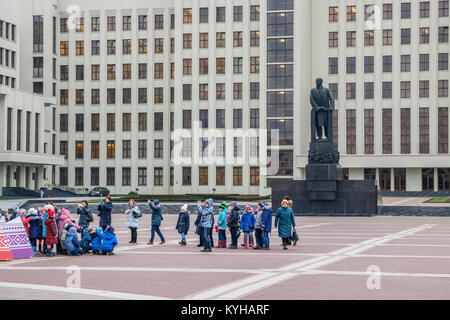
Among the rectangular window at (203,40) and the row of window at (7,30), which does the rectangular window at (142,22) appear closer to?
the rectangular window at (203,40)

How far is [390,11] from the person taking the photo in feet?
273

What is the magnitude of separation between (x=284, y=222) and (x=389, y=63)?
65.1 metres

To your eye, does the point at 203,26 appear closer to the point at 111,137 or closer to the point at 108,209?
the point at 111,137

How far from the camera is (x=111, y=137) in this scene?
91375mm

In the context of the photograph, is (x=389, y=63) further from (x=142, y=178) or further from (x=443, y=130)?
(x=142, y=178)

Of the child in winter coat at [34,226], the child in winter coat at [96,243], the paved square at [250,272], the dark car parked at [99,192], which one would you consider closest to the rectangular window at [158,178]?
A: the dark car parked at [99,192]

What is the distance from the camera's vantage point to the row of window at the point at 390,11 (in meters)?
82.1

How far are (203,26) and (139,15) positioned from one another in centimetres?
969

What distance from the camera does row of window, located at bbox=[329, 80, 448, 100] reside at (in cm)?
8225

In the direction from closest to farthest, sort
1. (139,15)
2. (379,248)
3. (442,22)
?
1. (379,248)
2. (442,22)
3. (139,15)

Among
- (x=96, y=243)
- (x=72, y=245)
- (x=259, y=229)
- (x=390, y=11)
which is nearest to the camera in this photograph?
(x=72, y=245)

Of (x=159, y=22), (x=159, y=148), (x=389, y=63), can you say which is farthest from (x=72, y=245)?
(x=159, y=22)
